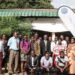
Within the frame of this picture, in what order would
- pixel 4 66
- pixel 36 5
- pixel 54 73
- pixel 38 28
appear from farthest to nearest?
pixel 36 5
pixel 38 28
pixel 4 66
pixel 54 73

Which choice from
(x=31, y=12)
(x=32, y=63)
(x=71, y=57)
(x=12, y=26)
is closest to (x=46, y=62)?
(x=32, y=63)

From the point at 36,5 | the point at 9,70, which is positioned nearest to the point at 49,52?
the point at 9,70

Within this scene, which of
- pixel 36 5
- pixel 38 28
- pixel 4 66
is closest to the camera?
pixel 4 66

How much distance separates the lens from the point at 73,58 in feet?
61.8

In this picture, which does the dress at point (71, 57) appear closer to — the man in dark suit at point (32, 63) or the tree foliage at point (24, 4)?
the man in dark suit at point (32, 63)

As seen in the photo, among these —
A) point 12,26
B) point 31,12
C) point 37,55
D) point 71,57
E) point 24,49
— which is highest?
point 31,12

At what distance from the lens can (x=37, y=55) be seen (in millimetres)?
19219

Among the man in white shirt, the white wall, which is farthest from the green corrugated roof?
the man in white shirt

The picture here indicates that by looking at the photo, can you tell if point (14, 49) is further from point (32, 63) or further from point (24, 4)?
point (24, 4)

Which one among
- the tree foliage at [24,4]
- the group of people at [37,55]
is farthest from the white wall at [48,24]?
the group of people at [37,55]

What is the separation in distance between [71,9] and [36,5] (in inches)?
139

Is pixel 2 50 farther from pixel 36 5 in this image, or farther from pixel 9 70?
pixel 36 5

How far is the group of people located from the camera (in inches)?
734

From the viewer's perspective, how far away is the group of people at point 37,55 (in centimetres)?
1864
